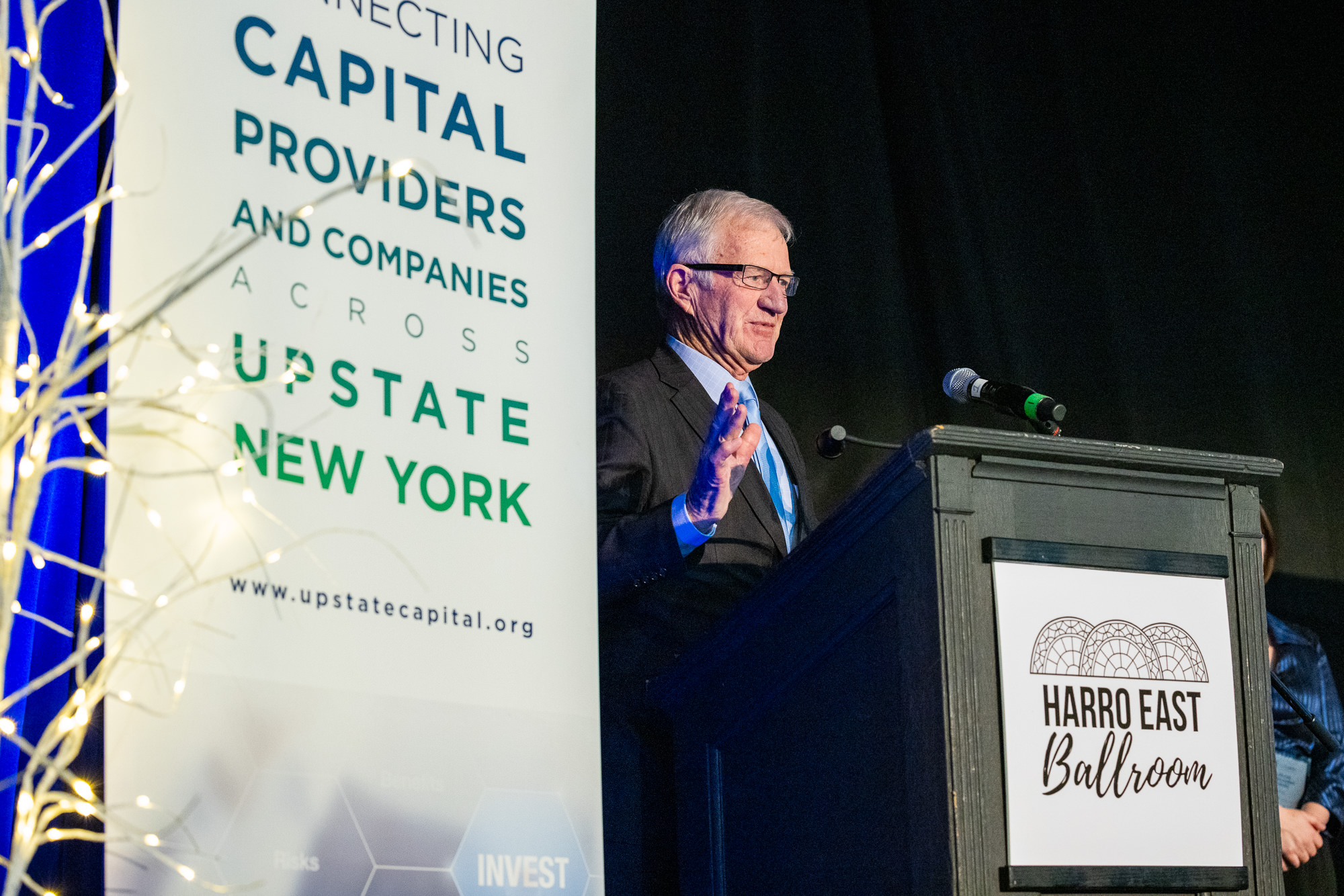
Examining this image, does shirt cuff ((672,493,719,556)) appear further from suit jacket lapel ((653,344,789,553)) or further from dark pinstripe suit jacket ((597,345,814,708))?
suit jacket lapel ((653,344,789,553))

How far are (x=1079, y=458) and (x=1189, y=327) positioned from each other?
2.53 meters

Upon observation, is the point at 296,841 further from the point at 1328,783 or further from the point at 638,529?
the point at 1328,783

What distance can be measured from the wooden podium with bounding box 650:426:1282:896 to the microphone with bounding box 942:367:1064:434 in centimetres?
32

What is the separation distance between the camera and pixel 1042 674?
1757 millimetres

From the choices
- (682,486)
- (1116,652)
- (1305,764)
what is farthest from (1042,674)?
(1305,764)

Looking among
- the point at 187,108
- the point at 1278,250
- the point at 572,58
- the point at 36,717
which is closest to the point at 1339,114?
the point at 1278,250

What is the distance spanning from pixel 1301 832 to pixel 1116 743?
79.5 inches

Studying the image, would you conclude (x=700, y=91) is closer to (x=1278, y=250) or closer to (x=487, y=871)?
(x=1278, y=250)

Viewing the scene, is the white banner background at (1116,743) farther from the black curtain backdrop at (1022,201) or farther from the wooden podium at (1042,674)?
the black curtain backdrop at (1022,201)

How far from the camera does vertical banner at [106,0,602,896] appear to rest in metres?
1.94

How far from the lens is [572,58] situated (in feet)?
8.73

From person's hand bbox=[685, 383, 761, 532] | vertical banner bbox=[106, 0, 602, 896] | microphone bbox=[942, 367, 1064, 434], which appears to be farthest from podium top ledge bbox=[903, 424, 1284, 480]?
vertical banner bbox=[106, 0, 602, 896]

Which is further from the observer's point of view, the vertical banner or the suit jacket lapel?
the suit jacket lapel

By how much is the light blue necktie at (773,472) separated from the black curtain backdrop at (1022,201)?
0.26m
